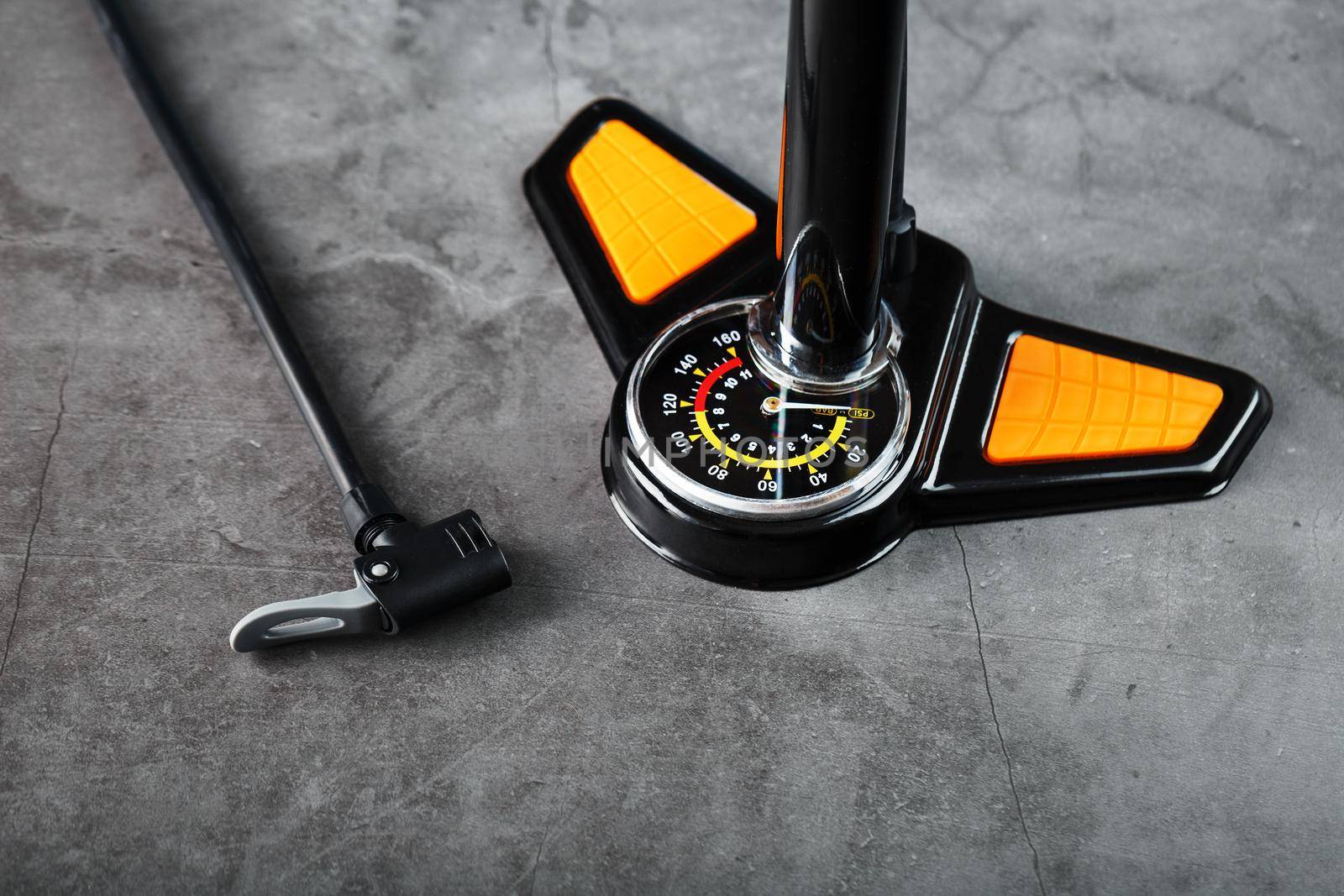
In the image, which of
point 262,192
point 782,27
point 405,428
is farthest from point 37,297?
point 782,27

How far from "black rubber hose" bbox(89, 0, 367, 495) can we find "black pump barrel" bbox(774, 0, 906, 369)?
38 centimetres

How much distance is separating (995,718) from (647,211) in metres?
0.57

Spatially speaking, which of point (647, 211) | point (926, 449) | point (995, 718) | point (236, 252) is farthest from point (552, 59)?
point (995, 718)

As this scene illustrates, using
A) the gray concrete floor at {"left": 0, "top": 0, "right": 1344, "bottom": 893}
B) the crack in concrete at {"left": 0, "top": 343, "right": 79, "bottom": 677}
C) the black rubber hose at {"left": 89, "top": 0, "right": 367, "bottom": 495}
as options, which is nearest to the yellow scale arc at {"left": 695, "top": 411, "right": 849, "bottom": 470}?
the gray concrete floor at {"left": 0, "top": 0, "right": 1344, "bottom": 893}

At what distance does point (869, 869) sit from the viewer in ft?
2.60

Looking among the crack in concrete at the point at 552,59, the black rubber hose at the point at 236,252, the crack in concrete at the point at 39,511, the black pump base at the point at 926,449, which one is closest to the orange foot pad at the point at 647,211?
the black pump base at the point at 926,449

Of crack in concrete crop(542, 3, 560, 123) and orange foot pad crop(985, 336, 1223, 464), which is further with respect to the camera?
crack in concrete crop(542, 3, 560, 123)

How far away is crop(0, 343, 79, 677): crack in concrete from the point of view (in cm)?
89

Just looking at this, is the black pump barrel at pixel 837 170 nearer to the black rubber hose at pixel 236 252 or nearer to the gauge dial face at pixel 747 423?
the gauge dial face at pixel 747 423

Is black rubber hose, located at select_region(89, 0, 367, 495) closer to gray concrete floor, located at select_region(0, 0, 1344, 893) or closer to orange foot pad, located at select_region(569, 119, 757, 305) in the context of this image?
gray concrete floor, located at select_region(0, 0, 1344, 893)

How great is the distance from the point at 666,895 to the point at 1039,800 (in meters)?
0.26

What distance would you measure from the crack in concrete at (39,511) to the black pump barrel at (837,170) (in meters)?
0.61

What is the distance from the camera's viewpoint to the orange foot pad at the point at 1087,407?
965 millimetres

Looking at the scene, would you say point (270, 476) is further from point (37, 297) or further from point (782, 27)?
point (782, 27)
